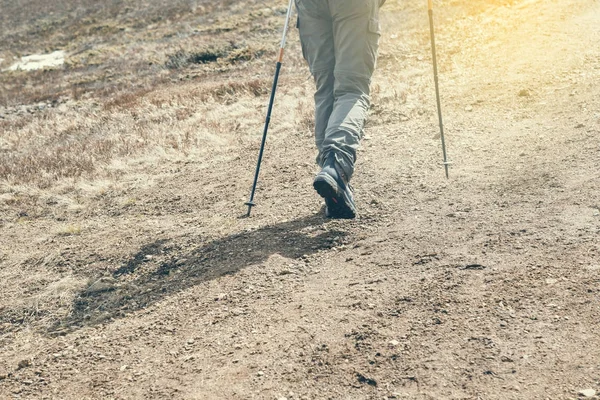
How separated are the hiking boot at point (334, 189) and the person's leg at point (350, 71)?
0.31 ft

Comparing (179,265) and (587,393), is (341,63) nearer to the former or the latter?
(179,265)

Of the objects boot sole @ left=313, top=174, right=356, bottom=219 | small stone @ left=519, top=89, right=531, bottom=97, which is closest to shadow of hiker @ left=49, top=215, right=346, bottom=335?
boot sole @ left=313, top=174, right=356, bottom=219

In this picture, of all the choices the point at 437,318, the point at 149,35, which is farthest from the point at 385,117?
the point at 149,35

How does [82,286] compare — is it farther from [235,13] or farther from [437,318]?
[235,13]

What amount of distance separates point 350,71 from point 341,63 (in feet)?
0.35

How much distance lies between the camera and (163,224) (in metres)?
6.59

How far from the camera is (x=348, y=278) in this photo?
4.54 meters

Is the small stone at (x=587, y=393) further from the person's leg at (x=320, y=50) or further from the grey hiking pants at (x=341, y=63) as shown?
the person's leg at (x=320, y=50)

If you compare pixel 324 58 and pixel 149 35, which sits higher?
pixel 324 58

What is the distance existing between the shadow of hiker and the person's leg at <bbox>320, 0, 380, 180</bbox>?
2.38 feet

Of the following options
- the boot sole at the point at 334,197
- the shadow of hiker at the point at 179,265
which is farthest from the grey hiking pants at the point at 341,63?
the shadow of hiker at the point at 179,265

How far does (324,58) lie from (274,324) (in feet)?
8.81

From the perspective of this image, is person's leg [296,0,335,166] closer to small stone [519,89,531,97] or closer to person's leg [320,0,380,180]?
person's leg [320,0,380,180]

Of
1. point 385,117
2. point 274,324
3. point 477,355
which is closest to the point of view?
point 477,355
